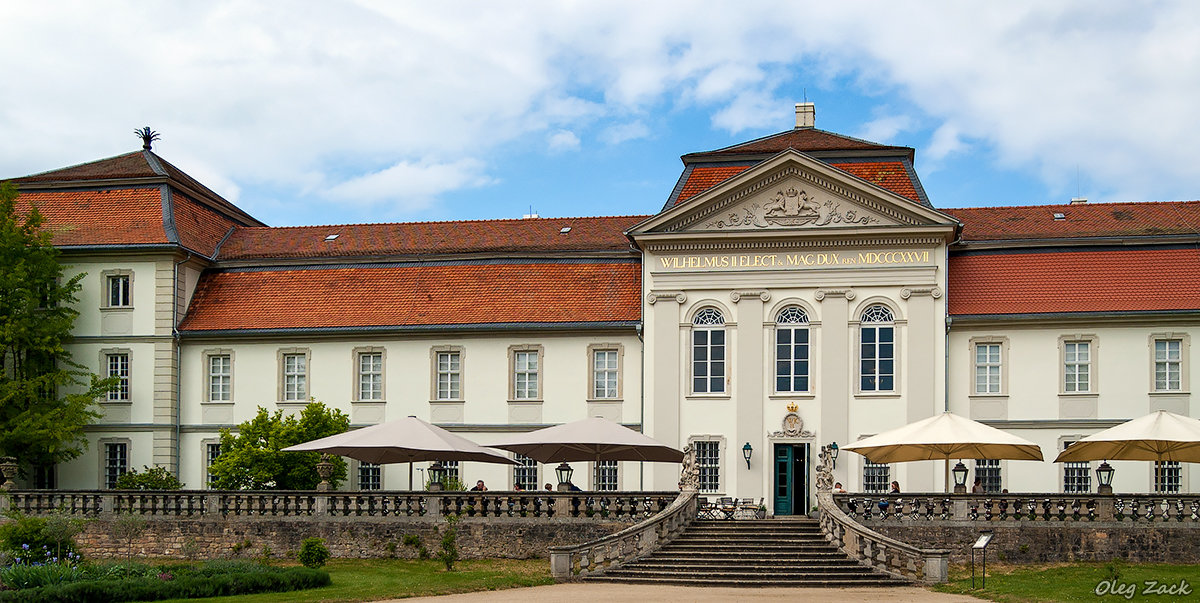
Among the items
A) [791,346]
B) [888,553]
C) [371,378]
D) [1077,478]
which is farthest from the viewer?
[371,378]

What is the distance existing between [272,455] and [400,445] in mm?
7692

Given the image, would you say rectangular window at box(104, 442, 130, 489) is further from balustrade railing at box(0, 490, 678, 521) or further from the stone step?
the stone step

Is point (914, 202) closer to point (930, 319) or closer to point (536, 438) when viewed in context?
point (930, 319)

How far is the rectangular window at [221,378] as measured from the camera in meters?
41.7

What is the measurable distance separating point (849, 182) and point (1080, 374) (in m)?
7.94

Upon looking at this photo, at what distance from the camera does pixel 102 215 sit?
42.2 meters

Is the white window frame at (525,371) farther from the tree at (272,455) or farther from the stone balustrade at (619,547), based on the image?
the stone balustrade at (619,547)

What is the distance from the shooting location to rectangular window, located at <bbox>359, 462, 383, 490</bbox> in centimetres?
4044

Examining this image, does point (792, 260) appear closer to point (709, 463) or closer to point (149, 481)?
point (709, 463)

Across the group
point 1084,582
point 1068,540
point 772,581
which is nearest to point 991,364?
point 1068,540

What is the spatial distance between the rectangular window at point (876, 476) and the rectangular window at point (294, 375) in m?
16.2

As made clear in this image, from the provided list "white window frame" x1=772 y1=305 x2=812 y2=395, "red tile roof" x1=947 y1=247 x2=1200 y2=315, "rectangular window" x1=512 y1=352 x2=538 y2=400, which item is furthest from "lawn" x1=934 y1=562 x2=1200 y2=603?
"rectangular window" x1=512 y1=352 x2=538 y2=400

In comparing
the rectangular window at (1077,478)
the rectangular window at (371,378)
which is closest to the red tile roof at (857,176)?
the rectangular window at (1077,478)

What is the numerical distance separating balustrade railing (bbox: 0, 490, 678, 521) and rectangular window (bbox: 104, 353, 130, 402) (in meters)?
7.39
